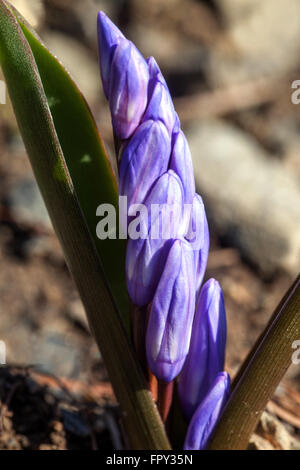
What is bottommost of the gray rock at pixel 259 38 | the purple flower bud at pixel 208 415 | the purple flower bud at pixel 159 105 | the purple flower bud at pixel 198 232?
the purple flower bud at pixel 208 415

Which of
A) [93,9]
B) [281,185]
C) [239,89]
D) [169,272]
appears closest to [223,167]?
[281,185]
